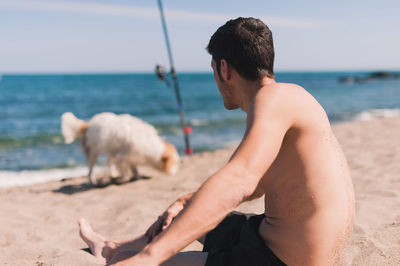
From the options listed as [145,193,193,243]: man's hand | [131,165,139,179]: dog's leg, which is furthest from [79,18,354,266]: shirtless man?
[131,165,139,179]: dog's leg

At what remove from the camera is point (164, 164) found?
6.12 metres

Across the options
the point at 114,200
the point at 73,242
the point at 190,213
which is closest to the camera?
the point at 190,213

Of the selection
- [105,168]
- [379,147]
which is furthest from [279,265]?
[105,168]

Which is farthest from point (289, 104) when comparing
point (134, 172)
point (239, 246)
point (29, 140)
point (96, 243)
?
point (29, 140)

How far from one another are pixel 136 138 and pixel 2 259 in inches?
132

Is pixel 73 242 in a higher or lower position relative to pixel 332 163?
lower

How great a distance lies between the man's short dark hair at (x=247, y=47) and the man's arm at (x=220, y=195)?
40 cm

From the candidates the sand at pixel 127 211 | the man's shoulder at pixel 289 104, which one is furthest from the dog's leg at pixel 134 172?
the man's shoulder at pixel 289 104

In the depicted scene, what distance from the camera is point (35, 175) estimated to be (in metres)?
7.64

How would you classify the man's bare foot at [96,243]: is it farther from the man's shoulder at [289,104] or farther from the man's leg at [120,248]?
the man's shoulder at [289,104]

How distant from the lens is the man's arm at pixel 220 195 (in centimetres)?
123

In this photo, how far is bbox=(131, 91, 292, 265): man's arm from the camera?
48.5 inches

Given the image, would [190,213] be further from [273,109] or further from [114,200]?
[114,200]

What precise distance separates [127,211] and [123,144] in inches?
81.9
